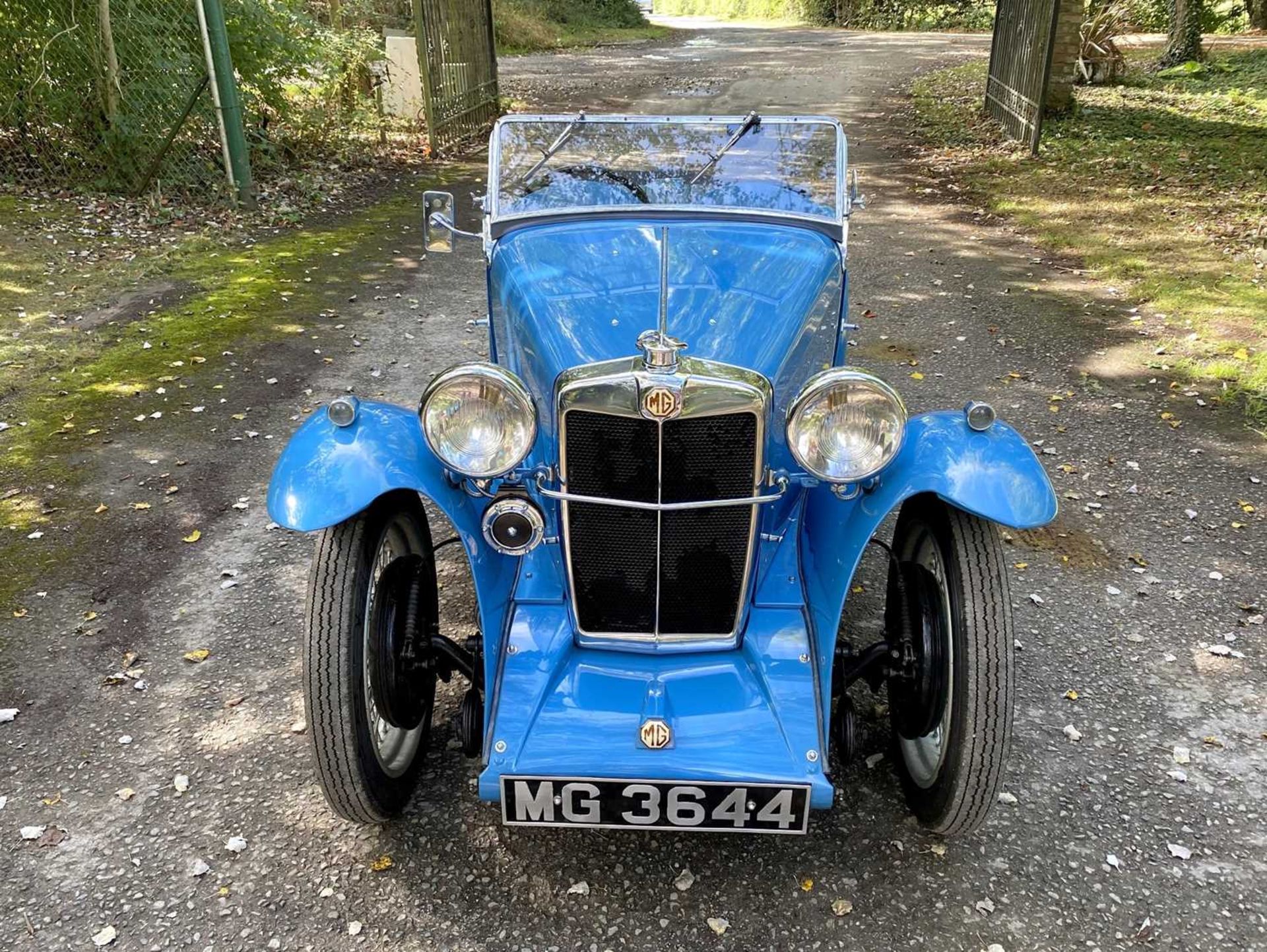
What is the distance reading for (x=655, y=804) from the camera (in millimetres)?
2225

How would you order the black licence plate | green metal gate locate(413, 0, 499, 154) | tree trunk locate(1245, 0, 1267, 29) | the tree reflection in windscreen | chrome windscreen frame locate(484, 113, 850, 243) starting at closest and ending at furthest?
the black licence plate, chrome windscreen frame locate(484, 113, 850, 243), the tree reflection in windscreen, green metal gate locate(413, 0, 499, 154), tree trunk locate(1245, 0, 1267, 29)

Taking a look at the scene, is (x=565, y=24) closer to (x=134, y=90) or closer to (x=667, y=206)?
(x=134, y=90)

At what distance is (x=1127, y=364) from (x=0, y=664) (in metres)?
5.83

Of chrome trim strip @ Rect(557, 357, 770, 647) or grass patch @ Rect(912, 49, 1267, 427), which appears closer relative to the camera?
chrome trim strip @ Rect(557, 357, 770, 647)

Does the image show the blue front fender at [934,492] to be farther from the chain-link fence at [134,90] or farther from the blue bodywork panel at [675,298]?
the chain-link fence at [134,90]

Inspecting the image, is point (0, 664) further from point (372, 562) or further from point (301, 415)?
→ point (301, 415)

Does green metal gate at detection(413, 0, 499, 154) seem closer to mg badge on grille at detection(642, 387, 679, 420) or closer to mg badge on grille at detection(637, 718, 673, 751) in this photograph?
mg badge on grille at detection(642, 387, 679, 420)

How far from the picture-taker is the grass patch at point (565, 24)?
21453 mm

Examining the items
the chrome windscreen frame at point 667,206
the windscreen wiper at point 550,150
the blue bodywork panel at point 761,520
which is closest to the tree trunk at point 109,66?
the chrome windscreen frame at point 667,206

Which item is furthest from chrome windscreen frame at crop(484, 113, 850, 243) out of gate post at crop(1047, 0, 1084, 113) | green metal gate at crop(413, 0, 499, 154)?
green metal gate at crop(413, 0, 499, 154)

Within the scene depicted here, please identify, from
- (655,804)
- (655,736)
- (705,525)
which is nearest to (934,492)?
(705,525)

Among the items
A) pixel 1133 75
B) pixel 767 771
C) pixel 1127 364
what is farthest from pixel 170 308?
pixel 1133 75

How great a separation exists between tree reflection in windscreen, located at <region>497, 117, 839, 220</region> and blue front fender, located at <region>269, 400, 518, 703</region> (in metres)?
1.17

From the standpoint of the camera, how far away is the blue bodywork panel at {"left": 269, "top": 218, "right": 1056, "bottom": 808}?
228 cm
